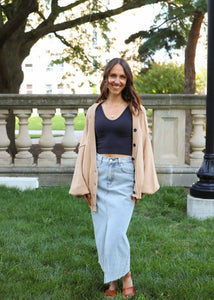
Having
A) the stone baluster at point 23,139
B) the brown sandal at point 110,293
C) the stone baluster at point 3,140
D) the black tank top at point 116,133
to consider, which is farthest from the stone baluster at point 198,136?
the brown sandal at point 110,293

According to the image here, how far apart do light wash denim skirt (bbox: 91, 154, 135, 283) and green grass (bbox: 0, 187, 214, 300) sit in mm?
291

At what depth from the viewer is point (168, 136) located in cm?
595

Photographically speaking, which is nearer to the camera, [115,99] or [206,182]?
[115,99]

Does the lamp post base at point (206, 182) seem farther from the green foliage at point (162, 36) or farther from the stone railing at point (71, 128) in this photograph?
the green foliage at point (162, 36)

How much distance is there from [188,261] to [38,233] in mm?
1618

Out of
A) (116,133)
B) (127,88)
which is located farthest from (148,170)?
(127,88)

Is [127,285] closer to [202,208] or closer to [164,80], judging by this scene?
[202,208]

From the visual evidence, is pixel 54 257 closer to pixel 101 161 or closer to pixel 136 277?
pixel 136 277

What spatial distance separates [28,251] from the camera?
373cm

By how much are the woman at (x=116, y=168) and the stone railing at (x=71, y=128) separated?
2903mm

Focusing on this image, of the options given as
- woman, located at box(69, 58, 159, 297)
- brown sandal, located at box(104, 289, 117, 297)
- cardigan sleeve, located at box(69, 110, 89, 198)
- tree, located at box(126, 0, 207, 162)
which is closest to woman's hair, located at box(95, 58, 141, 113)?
woman, located at box(69, 58, 159, 297)

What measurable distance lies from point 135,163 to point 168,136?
311cm

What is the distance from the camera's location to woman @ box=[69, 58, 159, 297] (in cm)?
292

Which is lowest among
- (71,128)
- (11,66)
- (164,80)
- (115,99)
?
(71,128)
